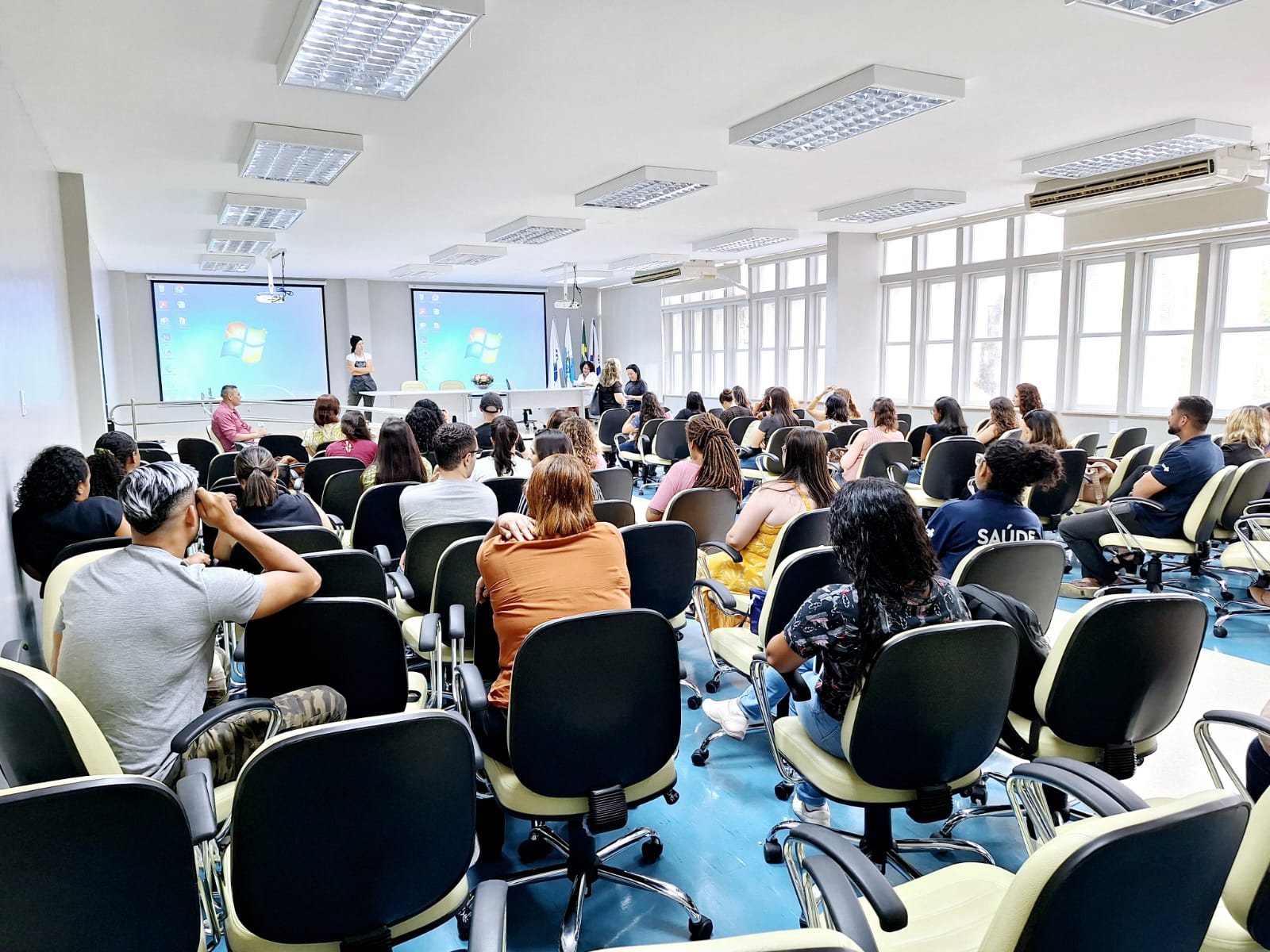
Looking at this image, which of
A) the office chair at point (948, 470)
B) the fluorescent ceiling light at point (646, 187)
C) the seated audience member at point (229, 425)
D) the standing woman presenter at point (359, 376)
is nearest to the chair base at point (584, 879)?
the office chair at point (948, 470)

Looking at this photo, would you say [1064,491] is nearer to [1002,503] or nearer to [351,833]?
[1002,503]

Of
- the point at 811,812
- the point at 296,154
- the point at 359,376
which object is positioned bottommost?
the point at 811,812

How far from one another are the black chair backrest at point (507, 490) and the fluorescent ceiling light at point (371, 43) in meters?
2.11

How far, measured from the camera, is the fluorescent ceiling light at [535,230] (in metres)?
8.77

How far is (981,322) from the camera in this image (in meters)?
9.99

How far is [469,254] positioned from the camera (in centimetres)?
1109

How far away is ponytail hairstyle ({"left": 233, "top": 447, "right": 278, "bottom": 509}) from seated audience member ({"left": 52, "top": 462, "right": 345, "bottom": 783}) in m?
1.32

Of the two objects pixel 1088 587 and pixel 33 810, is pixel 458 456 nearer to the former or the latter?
pixel 33 810

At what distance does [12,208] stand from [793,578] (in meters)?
4.36

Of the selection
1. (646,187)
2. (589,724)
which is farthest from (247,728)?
(646,187)

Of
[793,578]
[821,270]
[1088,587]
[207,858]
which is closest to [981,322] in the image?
[821,270]

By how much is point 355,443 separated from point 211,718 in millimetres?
4090

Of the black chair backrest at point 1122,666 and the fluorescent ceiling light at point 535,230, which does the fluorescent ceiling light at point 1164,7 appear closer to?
the black chair backrest at point 1122,666

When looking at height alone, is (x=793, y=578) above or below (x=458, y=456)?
below
